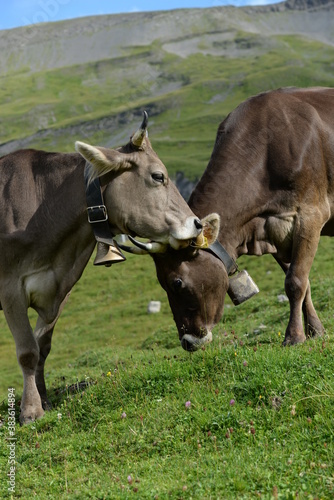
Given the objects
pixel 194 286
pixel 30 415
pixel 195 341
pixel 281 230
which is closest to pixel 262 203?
pixel 281 230

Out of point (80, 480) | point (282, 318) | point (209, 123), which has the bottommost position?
point (209, 123)

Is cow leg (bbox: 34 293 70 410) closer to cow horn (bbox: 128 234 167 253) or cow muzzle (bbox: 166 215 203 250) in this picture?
cow horn (bbox: 128 234 167 253)

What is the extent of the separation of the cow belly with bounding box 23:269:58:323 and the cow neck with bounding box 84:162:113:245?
1.01m

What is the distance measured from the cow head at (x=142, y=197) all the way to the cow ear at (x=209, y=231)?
0.24 metres

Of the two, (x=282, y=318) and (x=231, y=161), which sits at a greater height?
(x=231, y=161)

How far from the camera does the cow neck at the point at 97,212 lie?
906 centimetres

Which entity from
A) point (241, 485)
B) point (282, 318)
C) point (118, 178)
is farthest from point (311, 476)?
point (282, 318)

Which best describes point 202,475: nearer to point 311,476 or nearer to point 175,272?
point 311,476

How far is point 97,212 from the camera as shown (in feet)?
29.7

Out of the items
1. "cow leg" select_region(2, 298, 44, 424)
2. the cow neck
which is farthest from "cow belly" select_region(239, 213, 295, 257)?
"cow leg" select_region(2, 298, 44, 424)

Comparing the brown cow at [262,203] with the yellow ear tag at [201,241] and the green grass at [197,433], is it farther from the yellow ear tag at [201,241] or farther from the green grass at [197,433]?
the green grass at [197,433]

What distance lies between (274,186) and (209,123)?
600 feet

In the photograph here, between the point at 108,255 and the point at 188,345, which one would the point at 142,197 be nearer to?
the point at 108,255

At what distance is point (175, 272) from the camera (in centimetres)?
965
